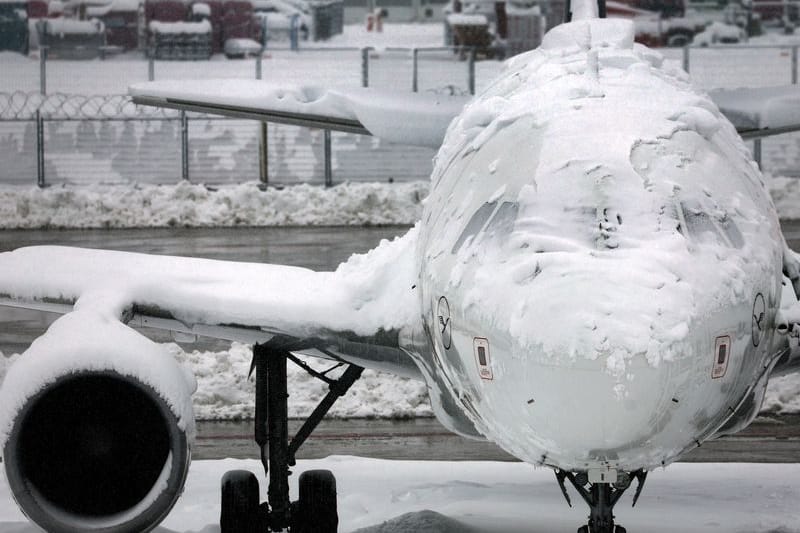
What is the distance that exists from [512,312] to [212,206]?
2252 centimetres

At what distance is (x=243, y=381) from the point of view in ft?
47.0

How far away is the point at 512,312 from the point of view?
5844 mm

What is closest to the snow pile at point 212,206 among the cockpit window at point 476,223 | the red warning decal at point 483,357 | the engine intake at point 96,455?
the engine intake at point 96,455

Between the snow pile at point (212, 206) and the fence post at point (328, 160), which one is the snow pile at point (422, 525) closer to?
the snow pile at point (212, 206)

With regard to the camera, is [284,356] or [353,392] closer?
[284,356]

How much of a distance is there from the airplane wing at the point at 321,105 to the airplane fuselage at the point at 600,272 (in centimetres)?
269

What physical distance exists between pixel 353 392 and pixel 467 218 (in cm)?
773

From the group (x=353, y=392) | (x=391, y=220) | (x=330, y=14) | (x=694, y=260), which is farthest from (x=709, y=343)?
(x=330, y=14)

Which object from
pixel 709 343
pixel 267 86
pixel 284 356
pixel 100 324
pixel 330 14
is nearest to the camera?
pixel 709 343

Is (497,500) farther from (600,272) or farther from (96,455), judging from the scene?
(600,272)

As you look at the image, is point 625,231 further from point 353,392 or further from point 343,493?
point 353,392

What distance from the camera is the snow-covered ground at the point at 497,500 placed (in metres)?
9.59

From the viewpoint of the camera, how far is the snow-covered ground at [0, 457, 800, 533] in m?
9.59

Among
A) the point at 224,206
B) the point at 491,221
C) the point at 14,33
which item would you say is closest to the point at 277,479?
the point at 491,221
